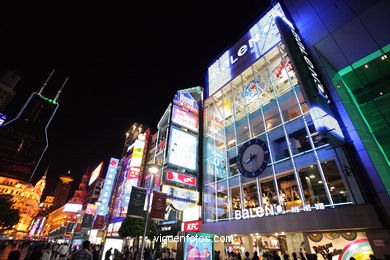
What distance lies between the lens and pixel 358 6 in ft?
41.7

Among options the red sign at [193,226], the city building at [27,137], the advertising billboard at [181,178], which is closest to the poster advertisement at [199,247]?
the red sign at [193,226]

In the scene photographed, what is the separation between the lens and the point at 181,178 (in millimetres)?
22125

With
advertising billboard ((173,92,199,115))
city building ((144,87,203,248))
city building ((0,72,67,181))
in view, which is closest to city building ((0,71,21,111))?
city building ((0,72,67,181))

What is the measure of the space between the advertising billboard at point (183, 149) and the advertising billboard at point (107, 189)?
33032 mm

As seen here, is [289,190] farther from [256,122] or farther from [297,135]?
[256,122]

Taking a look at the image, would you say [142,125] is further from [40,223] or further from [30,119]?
[30,119]

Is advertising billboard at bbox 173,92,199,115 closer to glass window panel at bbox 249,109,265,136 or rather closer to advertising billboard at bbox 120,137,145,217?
glass window panel at bbox 249,109,265,136

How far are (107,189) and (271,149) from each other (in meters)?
48.7

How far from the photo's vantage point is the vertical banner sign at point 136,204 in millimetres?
9680

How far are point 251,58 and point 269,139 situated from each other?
33.1ft

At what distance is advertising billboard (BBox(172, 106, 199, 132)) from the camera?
2585 cm

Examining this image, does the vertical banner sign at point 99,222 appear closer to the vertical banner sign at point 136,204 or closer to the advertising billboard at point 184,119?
the vertical banner sign at point 136,204

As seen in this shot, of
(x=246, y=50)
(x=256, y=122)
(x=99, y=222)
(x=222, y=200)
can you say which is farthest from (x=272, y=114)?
(x=99, y=222)

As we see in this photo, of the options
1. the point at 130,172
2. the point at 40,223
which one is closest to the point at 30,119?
the point at 40,223
